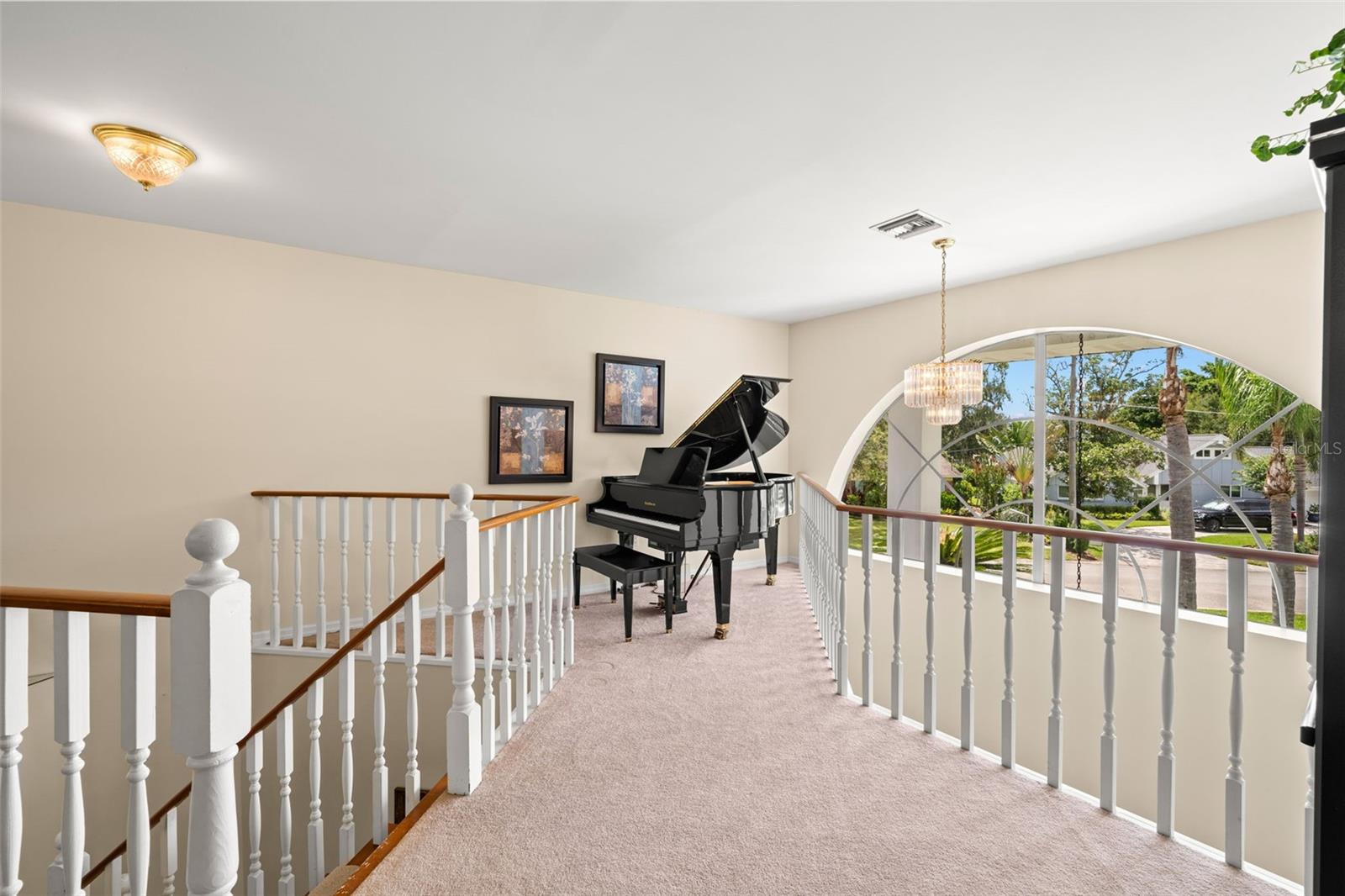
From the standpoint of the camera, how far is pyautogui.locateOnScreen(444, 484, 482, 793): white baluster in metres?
2.27

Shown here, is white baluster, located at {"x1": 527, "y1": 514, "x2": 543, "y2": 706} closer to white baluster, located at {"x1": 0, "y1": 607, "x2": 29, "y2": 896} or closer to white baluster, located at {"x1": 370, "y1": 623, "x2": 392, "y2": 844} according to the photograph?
white baluster, located at {"x1": 370, "y1": 623, "x2": 392, "y2": 844}

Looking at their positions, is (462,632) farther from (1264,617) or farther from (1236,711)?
(1264,617)

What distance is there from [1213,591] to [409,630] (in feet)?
17.8

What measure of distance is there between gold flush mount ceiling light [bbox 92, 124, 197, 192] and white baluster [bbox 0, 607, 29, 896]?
2261 millimetres

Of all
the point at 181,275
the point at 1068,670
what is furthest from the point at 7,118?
the point at 1068,670

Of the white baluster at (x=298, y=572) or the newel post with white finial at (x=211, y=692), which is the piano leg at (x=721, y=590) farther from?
the newel post with white finial at (x=211, y=692)

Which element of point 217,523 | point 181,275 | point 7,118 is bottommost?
point 217,523

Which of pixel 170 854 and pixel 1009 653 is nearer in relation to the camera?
pixel 170 854

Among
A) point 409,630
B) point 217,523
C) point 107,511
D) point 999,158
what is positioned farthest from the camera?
point 107,511

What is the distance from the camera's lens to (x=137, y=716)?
1.26 meters

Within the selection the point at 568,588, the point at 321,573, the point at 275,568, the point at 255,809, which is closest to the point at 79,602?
the point at 255,809

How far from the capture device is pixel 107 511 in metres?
3.65

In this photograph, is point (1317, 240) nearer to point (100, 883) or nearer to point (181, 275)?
point (181, 275)

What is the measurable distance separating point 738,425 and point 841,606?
1772mm
